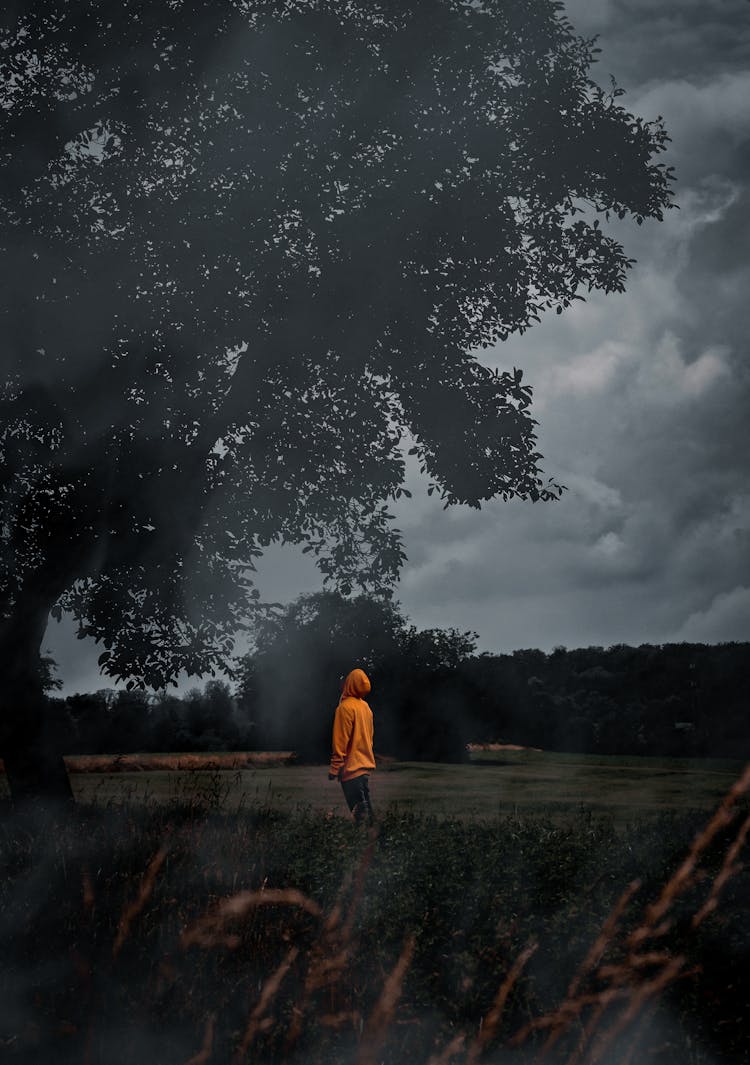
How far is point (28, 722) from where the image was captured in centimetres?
1379

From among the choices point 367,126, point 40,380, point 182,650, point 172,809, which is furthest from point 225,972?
point 367,126

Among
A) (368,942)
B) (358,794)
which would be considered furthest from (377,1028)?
(358,794)

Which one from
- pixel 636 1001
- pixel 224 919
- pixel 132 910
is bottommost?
pixel 636 1001

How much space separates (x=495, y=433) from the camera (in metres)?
14.3

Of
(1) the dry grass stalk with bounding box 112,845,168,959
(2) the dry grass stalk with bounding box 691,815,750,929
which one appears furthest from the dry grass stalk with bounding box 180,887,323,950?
(2) the dry grass stalk with bounding box 691,815,750,929

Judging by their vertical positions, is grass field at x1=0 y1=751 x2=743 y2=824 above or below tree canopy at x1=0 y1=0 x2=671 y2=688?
below

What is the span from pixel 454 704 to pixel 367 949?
23.9 metres

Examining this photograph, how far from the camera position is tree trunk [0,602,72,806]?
44.2ft

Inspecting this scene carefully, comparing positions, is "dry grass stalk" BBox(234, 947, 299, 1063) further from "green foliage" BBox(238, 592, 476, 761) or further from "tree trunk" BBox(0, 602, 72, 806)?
"green foliage" BBox(238, 592, 476, 761)

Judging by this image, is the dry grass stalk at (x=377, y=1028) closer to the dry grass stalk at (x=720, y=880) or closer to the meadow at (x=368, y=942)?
the meadow at (x=368, y=942)

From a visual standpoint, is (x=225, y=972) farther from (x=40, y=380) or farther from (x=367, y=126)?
(x=367, y=126)

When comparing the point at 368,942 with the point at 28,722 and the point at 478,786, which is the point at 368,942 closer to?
the point at 28,722

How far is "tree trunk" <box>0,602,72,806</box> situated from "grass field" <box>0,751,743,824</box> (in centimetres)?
79

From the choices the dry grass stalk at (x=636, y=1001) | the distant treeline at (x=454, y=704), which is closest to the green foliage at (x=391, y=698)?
the distant treeline at (x=454, y=704)
